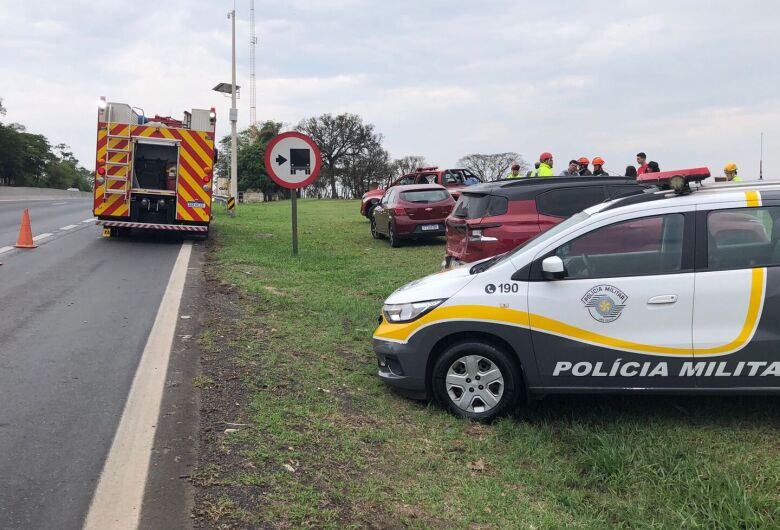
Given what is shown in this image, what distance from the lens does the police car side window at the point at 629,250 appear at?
4.57 m

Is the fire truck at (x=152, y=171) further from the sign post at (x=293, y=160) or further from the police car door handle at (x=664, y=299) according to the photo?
the police car door handle at (x=664, y=299)

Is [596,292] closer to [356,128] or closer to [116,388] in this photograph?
[116,388]

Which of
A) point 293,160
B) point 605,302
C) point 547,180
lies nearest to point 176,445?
point 605,302

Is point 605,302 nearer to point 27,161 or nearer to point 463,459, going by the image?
point 463,459

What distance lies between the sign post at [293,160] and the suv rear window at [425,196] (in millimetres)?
4310

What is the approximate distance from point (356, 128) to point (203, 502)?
252 feet

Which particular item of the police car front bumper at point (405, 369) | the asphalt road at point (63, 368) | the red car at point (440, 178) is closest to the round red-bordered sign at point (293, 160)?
the asphalt road at point (63, 368)

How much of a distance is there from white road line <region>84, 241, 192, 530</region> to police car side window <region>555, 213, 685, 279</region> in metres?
3.05

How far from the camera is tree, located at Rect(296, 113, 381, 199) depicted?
77812mm

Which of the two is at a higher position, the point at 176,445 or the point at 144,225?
the point at 144,225

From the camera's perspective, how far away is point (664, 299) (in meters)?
4.45

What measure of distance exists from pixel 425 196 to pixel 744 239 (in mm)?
11559

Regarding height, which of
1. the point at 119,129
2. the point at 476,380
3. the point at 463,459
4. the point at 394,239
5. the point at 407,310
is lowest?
the point at 463,459

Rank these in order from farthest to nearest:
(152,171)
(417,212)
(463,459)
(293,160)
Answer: (417,212), (152,171), (293,160), (463,459)
